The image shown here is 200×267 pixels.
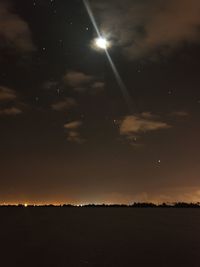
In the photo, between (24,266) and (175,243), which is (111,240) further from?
(24,266)

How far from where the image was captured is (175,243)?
9575cm

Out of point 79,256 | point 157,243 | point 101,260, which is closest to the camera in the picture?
point 101,260

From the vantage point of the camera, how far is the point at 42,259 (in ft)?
235

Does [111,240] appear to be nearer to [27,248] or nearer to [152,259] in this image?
[27,248]

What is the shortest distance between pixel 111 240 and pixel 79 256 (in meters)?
27.9

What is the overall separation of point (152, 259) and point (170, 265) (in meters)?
6.06

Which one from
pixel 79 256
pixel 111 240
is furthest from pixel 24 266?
pixel 111 240

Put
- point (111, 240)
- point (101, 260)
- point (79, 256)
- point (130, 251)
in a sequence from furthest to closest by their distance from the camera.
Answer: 1. point (111, 240)
2. point (130, 251)
3. point (79, 256)
4. point (101, 260)

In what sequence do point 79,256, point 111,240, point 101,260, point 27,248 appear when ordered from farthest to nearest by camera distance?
1. point 111,240
2. point 27,248
3. point 79,256
4. point 101,260

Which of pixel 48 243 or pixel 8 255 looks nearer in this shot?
pixel 8 255

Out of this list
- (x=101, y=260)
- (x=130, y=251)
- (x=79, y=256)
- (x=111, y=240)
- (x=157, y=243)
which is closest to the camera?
(x=101, y=260)

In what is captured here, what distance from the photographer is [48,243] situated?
9706 cm

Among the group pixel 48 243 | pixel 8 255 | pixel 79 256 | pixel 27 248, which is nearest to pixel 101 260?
pixel 79 256

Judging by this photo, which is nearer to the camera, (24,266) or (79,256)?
(24,266)
